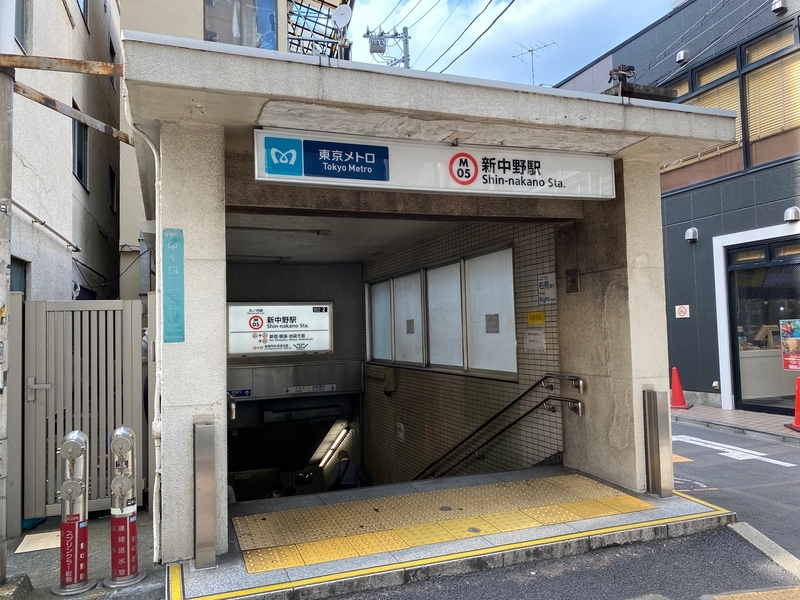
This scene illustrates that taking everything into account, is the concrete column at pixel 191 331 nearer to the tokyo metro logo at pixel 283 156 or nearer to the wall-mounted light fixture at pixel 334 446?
the tokyo metro logo at pixel 283 156

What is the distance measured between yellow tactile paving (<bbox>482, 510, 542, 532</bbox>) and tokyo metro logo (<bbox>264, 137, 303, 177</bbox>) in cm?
333

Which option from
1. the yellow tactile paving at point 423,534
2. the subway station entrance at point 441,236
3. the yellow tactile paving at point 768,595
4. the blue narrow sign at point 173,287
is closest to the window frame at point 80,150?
the subway station entrance at point 441,236

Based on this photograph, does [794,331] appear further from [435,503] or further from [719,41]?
[435,503]

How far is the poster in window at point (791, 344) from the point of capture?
10.9 m

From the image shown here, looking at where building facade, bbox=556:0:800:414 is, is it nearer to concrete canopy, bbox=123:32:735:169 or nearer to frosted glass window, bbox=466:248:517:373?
frosted glass window, bbox=466:248:517:373

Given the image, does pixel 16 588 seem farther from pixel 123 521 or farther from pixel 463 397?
pixel 463 397

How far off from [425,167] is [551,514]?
3.24 meters

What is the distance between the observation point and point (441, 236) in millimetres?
9211

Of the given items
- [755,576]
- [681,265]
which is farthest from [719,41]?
[755,576]

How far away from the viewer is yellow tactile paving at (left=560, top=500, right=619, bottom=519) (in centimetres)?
518

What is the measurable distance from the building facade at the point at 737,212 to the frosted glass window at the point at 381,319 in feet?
20.6

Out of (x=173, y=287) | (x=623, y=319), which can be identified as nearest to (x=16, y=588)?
(x=173, y=287)

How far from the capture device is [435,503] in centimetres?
568

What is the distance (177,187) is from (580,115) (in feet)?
10.7
